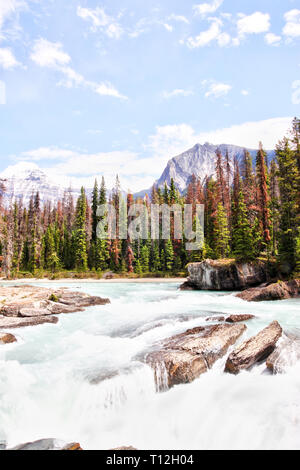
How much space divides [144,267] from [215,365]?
46.8m

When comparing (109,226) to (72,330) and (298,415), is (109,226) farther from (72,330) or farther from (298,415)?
(298,415)

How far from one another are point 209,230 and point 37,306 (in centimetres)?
3410

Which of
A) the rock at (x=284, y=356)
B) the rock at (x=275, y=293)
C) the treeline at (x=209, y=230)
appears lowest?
the rock at (x=275, y=293)

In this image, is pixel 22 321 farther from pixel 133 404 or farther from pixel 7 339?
pixel 133 404

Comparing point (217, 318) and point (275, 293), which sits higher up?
point (217, 318)

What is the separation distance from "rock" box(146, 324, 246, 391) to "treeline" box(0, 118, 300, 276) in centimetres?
1797

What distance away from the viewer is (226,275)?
2950 centimetres

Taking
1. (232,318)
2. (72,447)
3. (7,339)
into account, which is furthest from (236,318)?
(7,339)

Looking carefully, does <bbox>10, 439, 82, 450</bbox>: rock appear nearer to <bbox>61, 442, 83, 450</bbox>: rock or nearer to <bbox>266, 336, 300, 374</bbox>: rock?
<bbox>61, 442, 83, 450</bbox>: rock

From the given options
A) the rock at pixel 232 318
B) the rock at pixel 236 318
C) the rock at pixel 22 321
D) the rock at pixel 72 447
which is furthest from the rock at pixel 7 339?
the rock at pixel 236 318

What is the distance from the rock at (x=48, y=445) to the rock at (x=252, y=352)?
4856 mm

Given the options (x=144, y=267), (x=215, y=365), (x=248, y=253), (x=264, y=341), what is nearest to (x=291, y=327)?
(x=264, y=341)

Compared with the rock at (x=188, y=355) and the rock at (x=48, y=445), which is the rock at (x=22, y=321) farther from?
the rock at (x=48, y=445)

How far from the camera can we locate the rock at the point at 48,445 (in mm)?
5047
